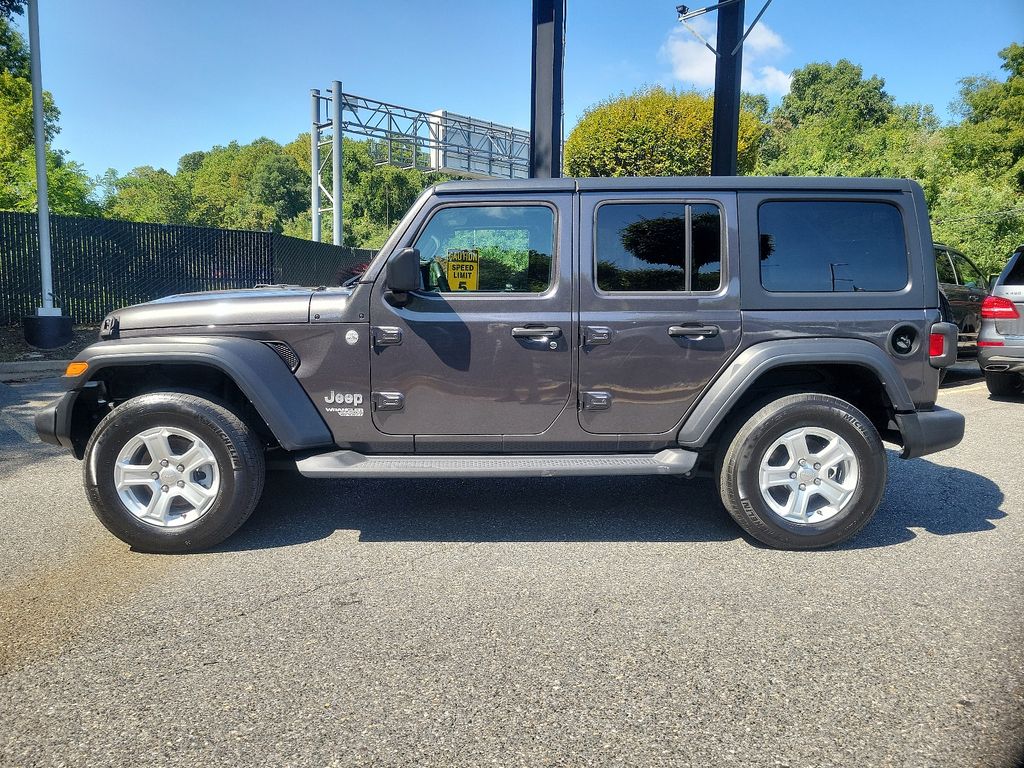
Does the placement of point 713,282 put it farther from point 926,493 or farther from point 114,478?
point 114,478

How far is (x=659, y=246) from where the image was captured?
13.4 ft

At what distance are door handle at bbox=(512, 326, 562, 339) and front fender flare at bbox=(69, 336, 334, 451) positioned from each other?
3.80ft

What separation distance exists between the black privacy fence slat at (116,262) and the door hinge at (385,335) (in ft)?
27.0

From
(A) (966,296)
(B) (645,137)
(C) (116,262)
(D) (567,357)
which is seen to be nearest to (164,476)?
(D) (567,357)

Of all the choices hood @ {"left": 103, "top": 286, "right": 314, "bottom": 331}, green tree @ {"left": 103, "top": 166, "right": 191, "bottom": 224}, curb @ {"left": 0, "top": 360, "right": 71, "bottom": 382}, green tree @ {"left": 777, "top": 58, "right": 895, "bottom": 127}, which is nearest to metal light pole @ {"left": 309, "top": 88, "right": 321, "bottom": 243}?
curb @ {"left": 0, "top": 360, "right": 71, "bottom": 382}

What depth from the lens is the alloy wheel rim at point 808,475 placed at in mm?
3955

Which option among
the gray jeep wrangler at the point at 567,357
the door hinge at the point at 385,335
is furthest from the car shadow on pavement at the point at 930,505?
the door hinge at the point at 385,335

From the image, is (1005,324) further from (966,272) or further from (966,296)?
(966,272)

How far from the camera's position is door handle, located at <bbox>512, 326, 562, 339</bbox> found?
13.0ft

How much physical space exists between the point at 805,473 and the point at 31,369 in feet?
36.8

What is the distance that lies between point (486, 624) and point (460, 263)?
1953 mm

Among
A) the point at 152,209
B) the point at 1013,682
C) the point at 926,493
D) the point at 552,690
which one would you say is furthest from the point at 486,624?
the point at 152,209

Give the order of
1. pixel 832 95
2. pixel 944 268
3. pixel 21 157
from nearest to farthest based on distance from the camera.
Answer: pixel 944 268, pixel 21 157, pixel 832 95

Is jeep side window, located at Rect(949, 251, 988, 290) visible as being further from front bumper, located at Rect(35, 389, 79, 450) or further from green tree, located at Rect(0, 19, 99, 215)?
green tree, located at Rect(0, 19, 99, 215)
